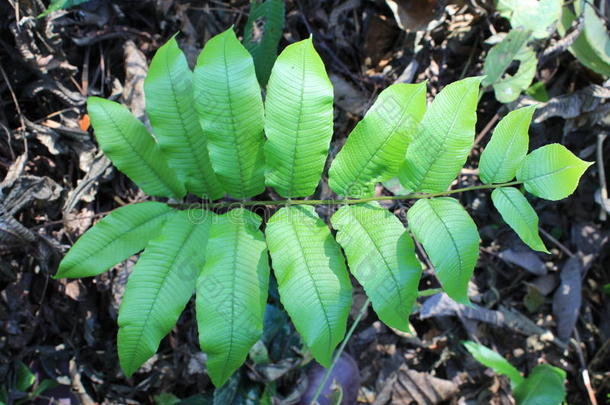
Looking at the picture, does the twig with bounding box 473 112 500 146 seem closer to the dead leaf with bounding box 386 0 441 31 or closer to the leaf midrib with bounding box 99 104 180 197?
the dead leaf with bounding box 386 0 441 31

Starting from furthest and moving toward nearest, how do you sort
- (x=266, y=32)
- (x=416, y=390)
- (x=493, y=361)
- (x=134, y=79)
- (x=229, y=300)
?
1. (x=416, y=390)
2. (x=493, y=361)
3. (x=134, y=79)
4. (x=266, y=32)
5. (x=229, y=300)

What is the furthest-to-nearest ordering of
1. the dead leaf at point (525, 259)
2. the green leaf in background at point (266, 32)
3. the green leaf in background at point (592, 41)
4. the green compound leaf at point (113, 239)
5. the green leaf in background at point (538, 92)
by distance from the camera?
the dead leaf at point (525, 259)
the green leaf in background at point (538, 92)
the green leaf in background at point (592, 41)
the green leaf in background at point (266, 32)
the green compound leaf at point (113, 239)

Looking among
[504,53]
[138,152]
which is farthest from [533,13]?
[138,152]

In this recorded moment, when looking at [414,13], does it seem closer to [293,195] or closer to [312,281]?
[293,195]

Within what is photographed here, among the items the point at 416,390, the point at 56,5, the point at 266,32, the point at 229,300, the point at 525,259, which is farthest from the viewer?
the point at 525,259

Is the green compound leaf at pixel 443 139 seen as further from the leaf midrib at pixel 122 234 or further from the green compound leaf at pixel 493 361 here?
the green compound leaf at pixel 493 361

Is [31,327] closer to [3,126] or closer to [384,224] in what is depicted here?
[3,126]

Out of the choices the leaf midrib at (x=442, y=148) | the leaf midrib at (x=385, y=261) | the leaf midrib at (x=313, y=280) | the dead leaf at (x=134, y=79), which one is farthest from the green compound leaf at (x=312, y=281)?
the dead leaf at (x=134, y=79)
